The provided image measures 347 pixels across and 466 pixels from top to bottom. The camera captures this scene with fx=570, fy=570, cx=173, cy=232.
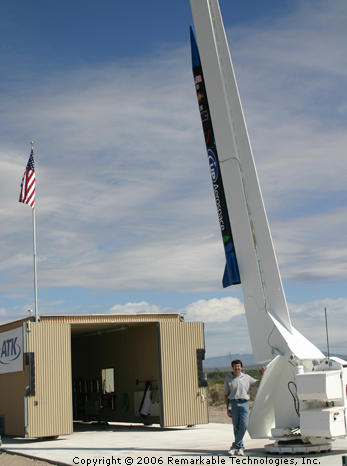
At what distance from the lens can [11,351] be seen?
14.5m

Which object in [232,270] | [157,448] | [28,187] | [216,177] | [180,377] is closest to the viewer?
[232,270]

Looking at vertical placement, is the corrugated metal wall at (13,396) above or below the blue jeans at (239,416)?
above

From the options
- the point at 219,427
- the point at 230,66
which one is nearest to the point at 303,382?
the point at 230,66

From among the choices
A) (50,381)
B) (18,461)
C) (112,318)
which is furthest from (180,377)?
(18,461)

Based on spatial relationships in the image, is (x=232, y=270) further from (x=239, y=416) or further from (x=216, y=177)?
(x=239, y=416)

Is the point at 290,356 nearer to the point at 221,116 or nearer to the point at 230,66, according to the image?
the point at 221,116

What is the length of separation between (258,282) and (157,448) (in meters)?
3.78

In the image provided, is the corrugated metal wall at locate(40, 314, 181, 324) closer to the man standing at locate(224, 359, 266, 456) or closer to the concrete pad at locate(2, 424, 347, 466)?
the concrete pad at locate(2, 424, 347, 466)

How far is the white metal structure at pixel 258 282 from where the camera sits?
30.1 ft

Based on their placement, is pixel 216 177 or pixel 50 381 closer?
pixel 216 177

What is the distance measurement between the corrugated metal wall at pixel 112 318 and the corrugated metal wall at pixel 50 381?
31 cm

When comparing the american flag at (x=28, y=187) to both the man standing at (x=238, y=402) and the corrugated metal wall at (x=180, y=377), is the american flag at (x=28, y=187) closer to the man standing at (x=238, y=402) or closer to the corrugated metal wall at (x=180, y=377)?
the corrugated metal wall at (x=180, y=377)

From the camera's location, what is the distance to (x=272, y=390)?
9.66 meters

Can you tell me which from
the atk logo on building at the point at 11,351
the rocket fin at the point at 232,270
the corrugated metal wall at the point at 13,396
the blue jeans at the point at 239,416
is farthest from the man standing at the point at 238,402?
the atk logo on building at the point at 11,351
